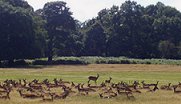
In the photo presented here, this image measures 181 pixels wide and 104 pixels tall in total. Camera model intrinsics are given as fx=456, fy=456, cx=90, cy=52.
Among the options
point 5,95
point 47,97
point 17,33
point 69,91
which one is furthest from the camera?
point 17,33

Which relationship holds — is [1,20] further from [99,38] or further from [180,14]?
[180,14]

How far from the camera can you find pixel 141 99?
30734 millimetres

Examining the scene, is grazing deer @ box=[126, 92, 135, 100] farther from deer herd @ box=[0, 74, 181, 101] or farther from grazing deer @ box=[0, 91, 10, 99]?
grazing deer @ box=[0, 91, 10, 99]

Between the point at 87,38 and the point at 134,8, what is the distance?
14522mm

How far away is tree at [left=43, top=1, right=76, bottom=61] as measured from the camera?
104625 mm

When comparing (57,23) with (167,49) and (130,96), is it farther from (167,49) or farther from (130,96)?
(130,96)

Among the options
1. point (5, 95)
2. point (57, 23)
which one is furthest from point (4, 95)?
point (57, 23)

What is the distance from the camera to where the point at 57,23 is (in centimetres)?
10488

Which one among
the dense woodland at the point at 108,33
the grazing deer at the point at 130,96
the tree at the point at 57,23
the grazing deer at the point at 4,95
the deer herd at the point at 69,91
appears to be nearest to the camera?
the grazing deer at the point at 4,95

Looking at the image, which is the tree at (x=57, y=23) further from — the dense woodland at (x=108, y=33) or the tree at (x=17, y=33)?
the tree at (x=17, y=33)

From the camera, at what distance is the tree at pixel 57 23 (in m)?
105

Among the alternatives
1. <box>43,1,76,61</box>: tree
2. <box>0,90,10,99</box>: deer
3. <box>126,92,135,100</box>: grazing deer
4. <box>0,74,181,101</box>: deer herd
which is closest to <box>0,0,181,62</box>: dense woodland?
<box>43,1,76,61</box>: tree

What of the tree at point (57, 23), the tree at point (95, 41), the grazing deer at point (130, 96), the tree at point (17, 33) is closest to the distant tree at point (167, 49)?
the tree at point (95, 41)

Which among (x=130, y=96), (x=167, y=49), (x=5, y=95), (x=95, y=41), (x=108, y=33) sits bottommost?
(x=130, y=96)
